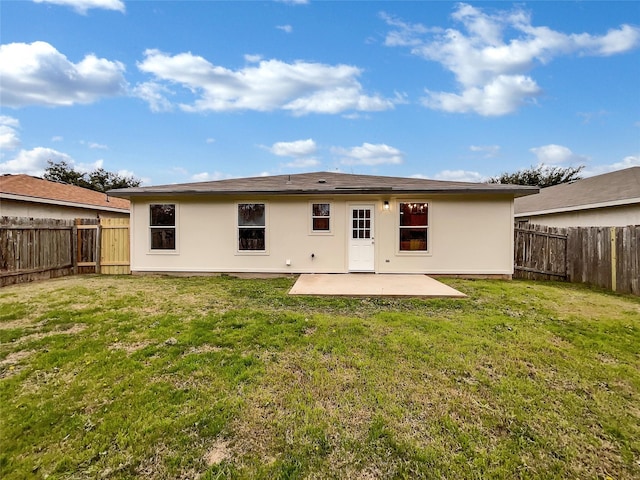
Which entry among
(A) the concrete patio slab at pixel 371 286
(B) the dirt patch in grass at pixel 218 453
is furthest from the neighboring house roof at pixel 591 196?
(B) the dirt patch in grass at pixel 218 453

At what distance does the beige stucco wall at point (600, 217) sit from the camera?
8859 mm

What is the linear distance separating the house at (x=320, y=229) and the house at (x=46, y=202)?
4478 millimetres

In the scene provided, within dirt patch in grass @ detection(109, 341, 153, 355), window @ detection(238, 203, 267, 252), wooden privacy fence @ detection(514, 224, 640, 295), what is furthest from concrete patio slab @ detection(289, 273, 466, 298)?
wooden privacy fence @ detection(514, 224, 640, 295)

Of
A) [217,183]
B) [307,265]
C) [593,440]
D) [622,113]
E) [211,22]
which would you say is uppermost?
[211,22]

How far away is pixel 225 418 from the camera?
2.29 m

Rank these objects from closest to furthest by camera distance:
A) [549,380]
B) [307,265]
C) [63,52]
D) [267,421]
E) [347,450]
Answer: [347,450]
[267,421]
[549,380]
[307,265]
[63,52]

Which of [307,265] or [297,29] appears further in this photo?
[297,29]

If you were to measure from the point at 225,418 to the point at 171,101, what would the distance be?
53.8ft

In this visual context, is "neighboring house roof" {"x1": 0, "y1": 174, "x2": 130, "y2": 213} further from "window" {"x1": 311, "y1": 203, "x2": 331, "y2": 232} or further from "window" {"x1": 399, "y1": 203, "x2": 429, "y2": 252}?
"window" {"x1": 399, "y1": 203, "x2": 429, "y2": 252}

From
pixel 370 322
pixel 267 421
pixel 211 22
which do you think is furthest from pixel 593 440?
pixel 211 22

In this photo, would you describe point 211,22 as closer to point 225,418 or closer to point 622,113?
point 225,418

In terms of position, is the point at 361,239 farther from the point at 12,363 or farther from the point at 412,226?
the point at 12,363

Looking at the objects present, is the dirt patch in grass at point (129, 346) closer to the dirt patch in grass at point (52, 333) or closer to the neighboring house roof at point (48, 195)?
the dirt patch in grass at point (52, 333)

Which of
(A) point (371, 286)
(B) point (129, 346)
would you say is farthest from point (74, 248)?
(A) point (371, 286)
